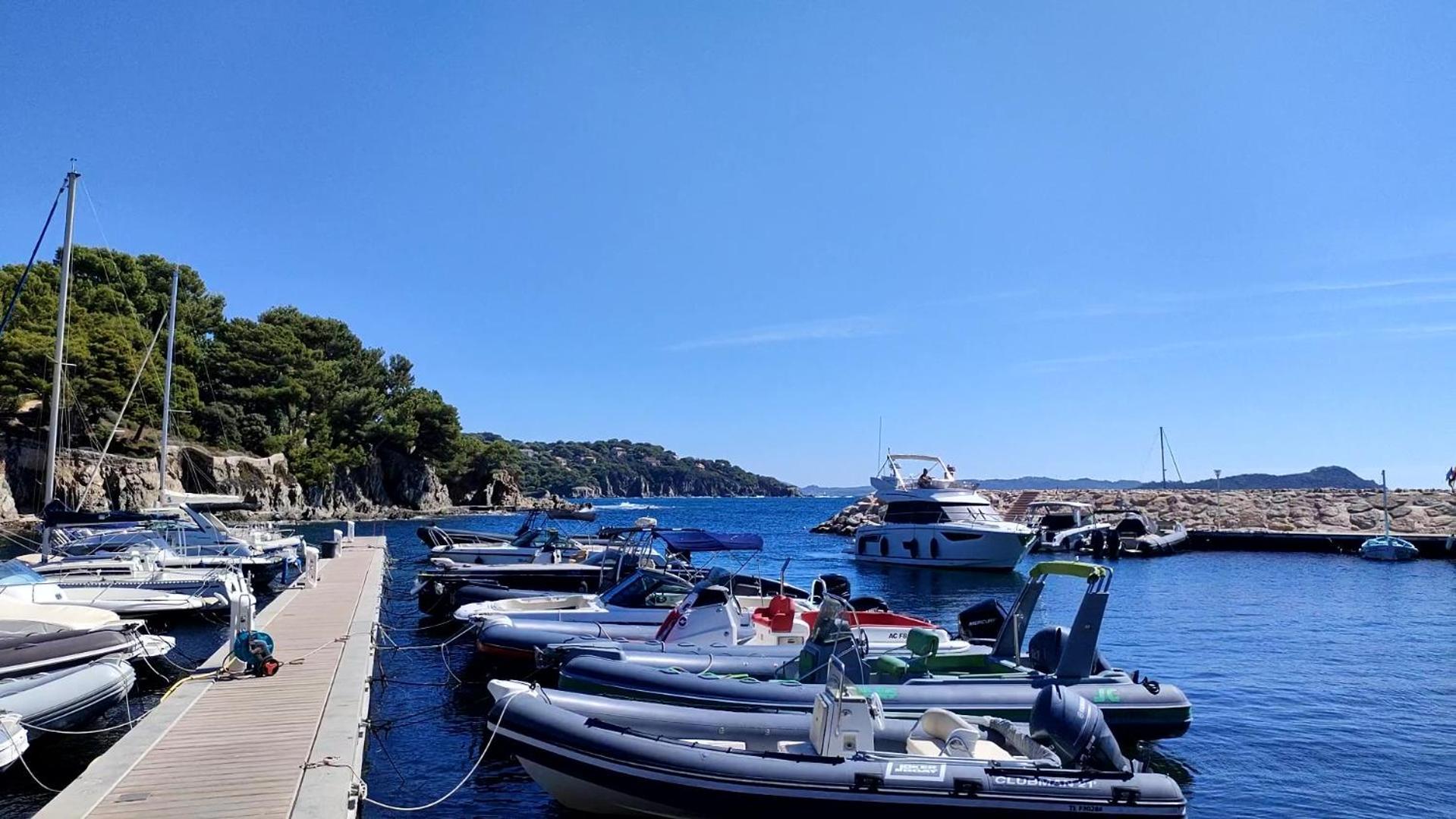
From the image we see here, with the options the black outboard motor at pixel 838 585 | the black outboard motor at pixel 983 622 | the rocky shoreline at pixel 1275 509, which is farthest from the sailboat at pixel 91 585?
the rocky shoreline at pixel 1275 509

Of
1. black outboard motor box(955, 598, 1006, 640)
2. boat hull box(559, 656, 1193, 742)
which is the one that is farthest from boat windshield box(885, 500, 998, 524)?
boat hull box(559, 656, 1193, 742)

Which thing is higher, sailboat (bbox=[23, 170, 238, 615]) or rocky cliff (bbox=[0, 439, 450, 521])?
rocky cliff (bbox=[0, 439, 450, 521])

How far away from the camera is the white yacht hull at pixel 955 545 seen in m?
37.1

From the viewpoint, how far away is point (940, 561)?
1512 inches

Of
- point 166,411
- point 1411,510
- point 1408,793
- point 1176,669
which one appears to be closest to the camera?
point 1408,793

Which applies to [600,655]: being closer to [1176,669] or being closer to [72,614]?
[72,614]

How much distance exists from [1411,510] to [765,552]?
4282 cm

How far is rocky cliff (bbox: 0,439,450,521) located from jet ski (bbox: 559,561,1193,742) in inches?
1176

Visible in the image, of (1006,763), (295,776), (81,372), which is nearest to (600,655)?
(295,776)

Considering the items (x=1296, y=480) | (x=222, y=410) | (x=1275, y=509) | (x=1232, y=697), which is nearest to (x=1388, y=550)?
(x=1275, y=509)

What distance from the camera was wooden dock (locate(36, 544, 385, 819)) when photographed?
7.28 m

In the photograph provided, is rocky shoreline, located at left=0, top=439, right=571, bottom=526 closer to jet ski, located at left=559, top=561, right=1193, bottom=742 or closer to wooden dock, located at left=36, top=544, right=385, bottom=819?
wooden dock, located at left=36, top=544, right=385, bottom=819

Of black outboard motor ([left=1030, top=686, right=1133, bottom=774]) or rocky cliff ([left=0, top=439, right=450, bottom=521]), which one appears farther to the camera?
rocky cliff ([left=0, top=439, right=450, bottom=521])

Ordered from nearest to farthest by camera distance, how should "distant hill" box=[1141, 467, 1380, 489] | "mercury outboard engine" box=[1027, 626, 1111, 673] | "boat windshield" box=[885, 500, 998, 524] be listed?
"mercury outboard engine" box=[1027, 626, 1111, 673] → "boat windshield" box=[885, 500, 998, 524] → "distant hill" box=[1141, 467, 1380, 489]
